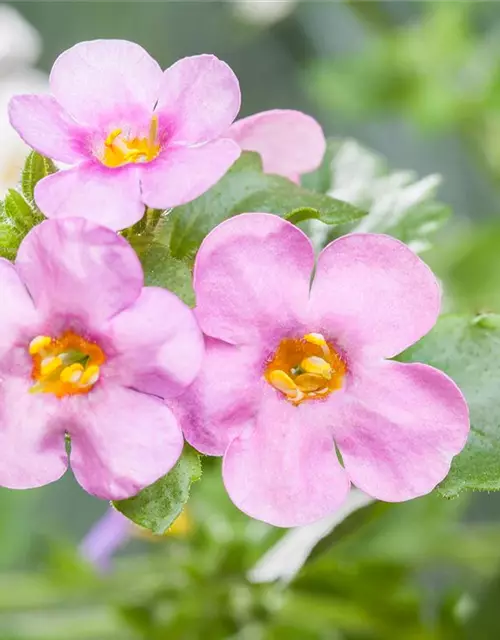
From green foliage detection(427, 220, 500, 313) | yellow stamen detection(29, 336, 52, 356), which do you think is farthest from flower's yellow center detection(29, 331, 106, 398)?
green foliage detection(427, 220, 500, 313)

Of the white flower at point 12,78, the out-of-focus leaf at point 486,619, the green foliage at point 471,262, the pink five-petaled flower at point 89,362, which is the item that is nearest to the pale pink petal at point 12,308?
the pink five-petaled flower at point 89,362

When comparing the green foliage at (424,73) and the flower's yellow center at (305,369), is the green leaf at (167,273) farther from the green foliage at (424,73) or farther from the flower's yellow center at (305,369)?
the green foliage at (424,73)

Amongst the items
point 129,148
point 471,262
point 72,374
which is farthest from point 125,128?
point 471,262

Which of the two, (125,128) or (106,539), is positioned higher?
(125,128)

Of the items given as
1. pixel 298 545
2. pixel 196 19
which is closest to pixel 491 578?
pixel 298 545

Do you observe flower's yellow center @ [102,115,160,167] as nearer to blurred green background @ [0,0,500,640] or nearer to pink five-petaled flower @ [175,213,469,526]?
pink five-petaled flower @ [175,213,469,526]

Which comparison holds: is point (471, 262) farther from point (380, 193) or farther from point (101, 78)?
point (101, 78)
